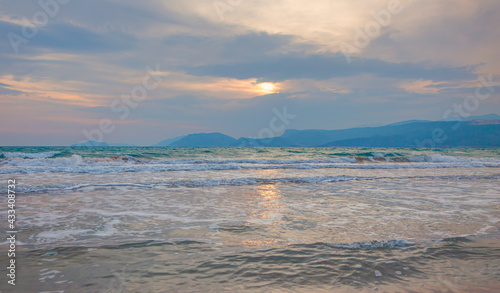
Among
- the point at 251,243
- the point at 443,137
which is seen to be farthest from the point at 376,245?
the point at 443,137

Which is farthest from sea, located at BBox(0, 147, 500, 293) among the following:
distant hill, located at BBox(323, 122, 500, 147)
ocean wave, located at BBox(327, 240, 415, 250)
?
distant hill, located at BBox(323, 122, 500, 147)

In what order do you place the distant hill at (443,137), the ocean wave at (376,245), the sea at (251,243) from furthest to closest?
the distant hill at (443,137)
the ocean wave at (376,245)
the sea at (251,243)

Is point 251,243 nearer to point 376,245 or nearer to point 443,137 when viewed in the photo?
point 376,245

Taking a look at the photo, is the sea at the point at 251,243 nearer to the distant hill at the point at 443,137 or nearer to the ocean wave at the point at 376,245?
the ocean wave at the point at 376,245

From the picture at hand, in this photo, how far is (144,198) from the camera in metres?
10.3

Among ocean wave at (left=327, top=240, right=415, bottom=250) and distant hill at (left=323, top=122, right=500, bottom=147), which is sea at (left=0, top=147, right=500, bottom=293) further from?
distant hill at (left=323, top=122, right=500, bottom=147)

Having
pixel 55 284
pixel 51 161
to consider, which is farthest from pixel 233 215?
pixel 51 161

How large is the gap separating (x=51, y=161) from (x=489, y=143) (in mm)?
170010

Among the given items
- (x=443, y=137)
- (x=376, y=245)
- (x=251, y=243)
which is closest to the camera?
(x=376, y=245)

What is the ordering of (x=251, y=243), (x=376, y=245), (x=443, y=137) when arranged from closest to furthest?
(x=376, y=245) → (x=251, y=243) → (x=443, y=137)

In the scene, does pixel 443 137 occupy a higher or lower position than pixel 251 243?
higher

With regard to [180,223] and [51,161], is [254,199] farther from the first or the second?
[51,161]

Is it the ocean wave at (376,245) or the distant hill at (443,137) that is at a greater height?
the distant hill at (443,137)

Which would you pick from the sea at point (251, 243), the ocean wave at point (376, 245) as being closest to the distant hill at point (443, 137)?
the sea at point (251, 243)
